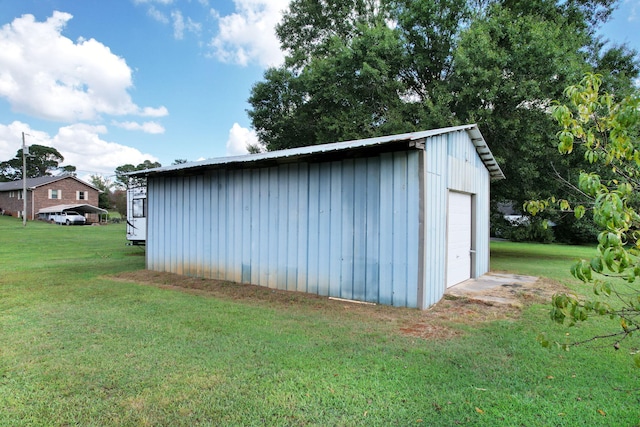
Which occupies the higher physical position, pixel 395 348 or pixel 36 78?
pixel 36 78

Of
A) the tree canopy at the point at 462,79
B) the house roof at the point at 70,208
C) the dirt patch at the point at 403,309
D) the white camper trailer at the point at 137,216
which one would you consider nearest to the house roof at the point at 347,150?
the dirt patch at the point at 403,309

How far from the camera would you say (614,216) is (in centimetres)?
138

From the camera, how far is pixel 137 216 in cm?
1390

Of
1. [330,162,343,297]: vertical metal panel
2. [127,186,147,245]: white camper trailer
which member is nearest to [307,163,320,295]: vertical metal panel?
[330,162,343,297]: vertical metal panel

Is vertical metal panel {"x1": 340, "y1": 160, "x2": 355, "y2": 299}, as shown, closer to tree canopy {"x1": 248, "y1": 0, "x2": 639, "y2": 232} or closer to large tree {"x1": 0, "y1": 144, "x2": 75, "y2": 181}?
tree canopy {"x1": 248, "y1": 0, "x2": 639, "y2": 232}

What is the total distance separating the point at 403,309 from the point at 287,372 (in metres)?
2.73

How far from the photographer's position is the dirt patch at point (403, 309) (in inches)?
188

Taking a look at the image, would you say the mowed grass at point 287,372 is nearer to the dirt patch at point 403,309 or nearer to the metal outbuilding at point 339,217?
the dirt patch at point 403,309

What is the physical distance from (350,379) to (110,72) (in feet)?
68.4

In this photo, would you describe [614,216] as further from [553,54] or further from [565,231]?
[565,231]

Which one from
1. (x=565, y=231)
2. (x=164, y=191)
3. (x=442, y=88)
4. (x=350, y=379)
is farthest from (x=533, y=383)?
(x=565, y=231)

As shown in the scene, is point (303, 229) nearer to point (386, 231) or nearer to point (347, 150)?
point (386, 231)

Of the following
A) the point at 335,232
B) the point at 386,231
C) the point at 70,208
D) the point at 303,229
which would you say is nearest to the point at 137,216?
the point at 303,229

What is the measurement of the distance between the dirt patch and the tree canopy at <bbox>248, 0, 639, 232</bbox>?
18.3ft
